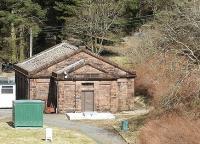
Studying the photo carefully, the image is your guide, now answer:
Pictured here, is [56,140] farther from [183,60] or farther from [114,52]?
[114,52]

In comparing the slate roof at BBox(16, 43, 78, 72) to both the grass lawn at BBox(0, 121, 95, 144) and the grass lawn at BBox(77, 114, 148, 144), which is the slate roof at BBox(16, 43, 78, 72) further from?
the grass lawn at BBox(0, 121, 95, 144)

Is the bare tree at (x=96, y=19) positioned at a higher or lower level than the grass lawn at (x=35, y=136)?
higher

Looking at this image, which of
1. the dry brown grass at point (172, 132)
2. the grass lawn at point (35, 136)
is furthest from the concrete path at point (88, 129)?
the dry brown grass at point (172, 132)

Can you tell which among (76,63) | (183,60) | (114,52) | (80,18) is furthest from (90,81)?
(114,52)

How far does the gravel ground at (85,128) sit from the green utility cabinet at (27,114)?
7.39ft

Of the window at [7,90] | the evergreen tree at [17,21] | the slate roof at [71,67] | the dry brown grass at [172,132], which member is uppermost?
the evergreen tree at [17,21]

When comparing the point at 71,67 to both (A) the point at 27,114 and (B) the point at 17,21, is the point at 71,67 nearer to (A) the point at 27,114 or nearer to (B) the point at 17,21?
(A) the point at 27,114

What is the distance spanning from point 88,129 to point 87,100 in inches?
341

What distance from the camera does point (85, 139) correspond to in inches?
1410

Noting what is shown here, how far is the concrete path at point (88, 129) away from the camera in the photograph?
3553 centimetres

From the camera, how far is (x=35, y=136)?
36.4 metres

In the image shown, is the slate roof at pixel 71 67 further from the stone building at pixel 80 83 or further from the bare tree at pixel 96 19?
the bare tree at pixel 96 19

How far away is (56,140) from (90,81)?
13690mm

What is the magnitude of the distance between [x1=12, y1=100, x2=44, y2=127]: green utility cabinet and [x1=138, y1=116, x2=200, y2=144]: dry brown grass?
9422mm
